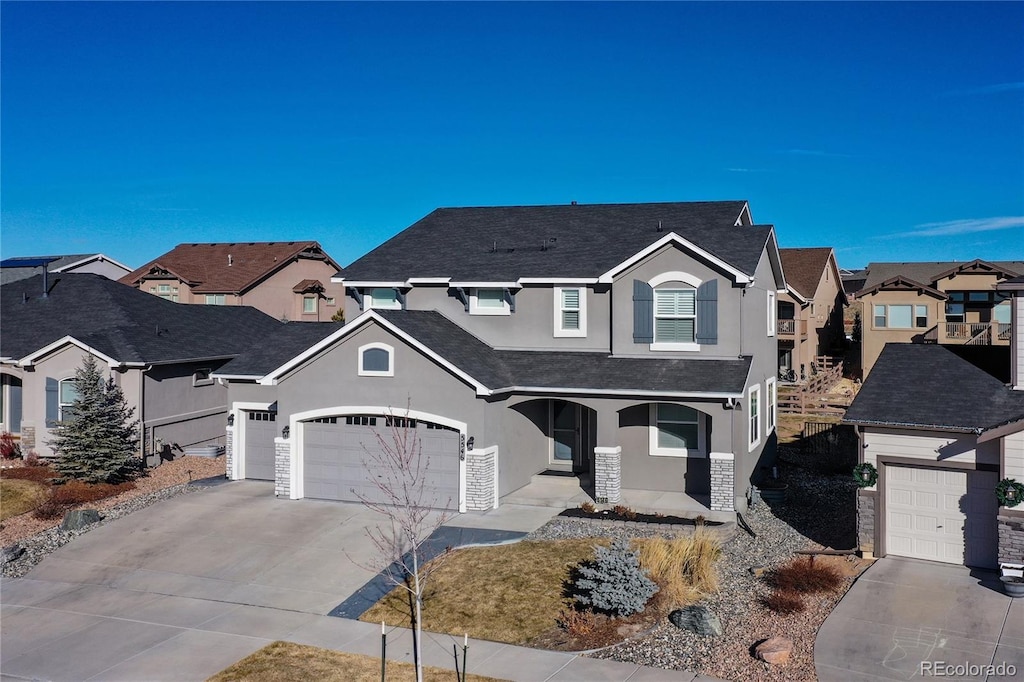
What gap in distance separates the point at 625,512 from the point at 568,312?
6.28 metres

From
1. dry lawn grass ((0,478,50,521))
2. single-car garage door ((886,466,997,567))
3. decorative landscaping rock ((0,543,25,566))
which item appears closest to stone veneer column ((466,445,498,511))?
single-car garage door ((886,466,997,567))

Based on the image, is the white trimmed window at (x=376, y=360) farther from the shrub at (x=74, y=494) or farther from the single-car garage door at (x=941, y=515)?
the single-car garage door at (x=941, y=515)

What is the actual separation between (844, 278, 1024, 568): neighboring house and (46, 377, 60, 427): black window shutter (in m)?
23.2

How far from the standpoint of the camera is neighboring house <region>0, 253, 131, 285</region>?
A: 44.7m

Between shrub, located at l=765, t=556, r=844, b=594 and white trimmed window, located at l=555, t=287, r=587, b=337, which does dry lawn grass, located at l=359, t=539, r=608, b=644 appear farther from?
white trimmed window, located at l=555, t=287, r=587, b=337

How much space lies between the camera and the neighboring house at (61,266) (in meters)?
44.7

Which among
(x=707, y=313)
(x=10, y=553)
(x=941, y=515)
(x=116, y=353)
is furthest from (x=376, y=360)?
(x=941, y=515)

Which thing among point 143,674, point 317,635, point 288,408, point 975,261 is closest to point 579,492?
point 288,408

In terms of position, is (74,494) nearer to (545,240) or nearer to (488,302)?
(488,302)

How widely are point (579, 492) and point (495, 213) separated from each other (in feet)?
36.2

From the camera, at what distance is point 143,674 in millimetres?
11945

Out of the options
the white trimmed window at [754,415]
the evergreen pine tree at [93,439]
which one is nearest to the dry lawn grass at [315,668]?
the white trimmed window at [754,415]

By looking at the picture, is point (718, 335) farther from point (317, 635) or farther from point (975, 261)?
point (975, 261)

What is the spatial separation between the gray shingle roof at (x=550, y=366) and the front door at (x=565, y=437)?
1.95m
